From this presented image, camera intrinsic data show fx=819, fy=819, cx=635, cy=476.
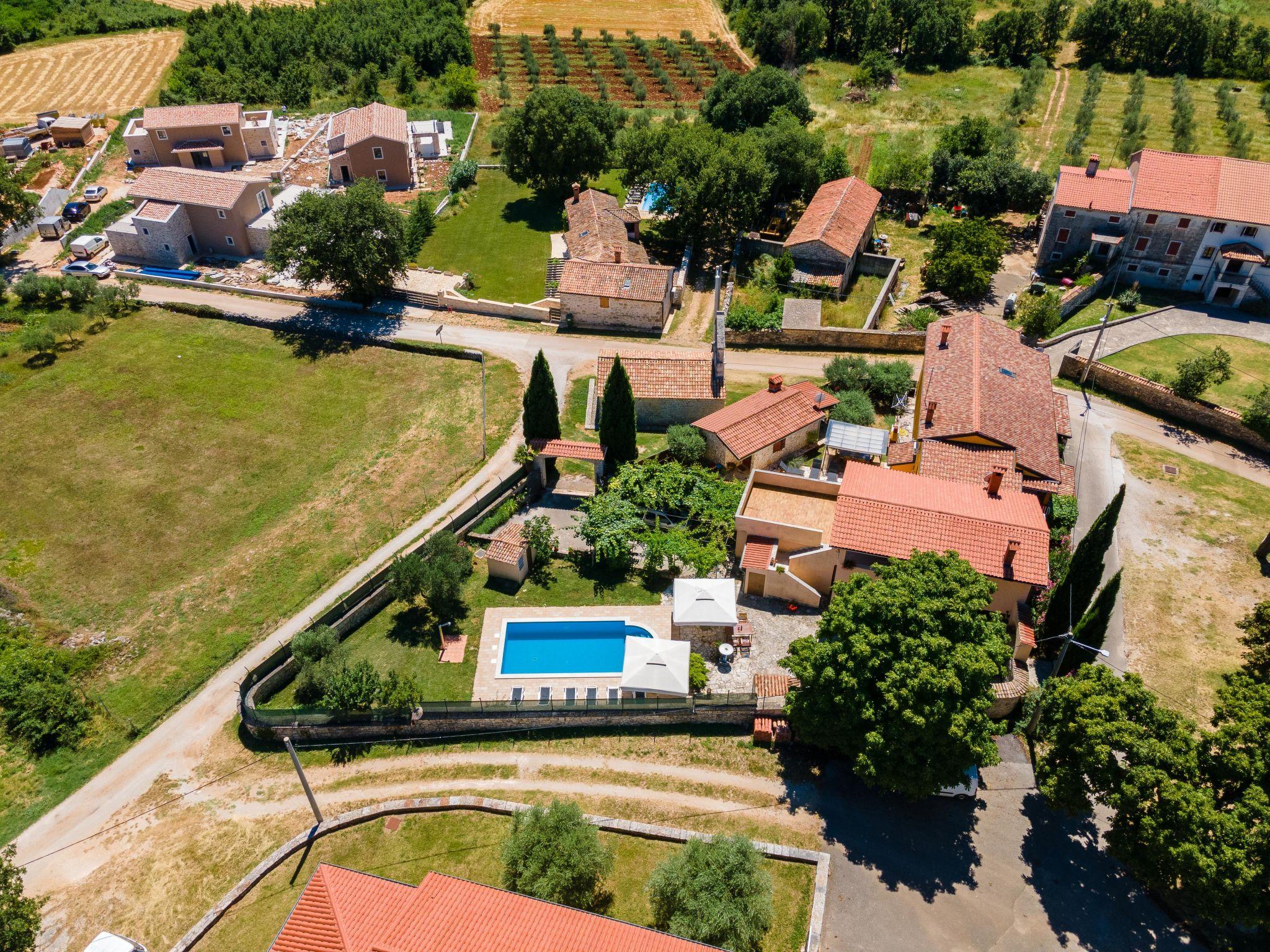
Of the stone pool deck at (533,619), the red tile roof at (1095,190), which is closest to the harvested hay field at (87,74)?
the stone pool deck at (533,619)

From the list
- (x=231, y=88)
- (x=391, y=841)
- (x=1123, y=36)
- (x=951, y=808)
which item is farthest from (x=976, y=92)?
(x=391, y=841)

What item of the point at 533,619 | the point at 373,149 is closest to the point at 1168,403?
the point at 533,619

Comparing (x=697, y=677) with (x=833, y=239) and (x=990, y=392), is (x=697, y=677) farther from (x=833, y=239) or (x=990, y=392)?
(x=833, y=239)

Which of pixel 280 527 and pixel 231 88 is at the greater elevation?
pixel 231 88

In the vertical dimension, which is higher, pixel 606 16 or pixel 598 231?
pixel 606 16

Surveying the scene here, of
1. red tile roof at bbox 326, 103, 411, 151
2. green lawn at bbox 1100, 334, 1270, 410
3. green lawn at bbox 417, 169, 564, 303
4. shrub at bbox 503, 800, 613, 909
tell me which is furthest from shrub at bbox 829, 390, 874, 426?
red tile roof at bbox 326, 103, 411, 151

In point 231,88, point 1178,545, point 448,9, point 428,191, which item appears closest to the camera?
point 1178,545

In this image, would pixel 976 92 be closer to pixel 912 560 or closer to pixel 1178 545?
pixel 1178 545
